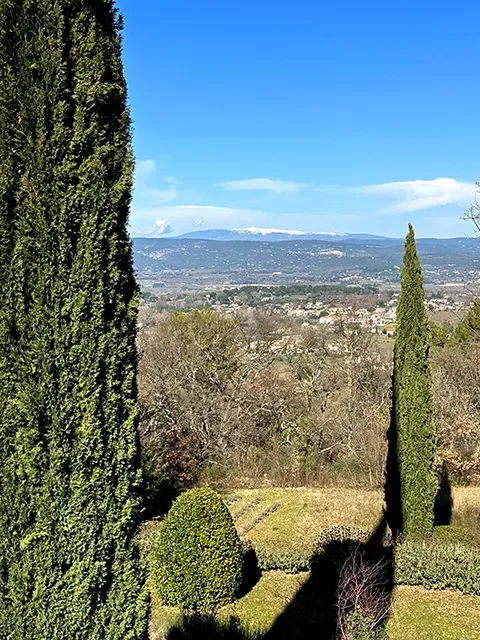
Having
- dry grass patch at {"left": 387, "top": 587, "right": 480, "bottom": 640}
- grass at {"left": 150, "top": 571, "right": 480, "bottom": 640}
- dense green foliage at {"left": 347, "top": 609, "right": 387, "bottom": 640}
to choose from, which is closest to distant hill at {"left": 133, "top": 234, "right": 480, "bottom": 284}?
dry grass patch at {"left": 387, "top": 587, "right": 480, "bottom": 640}

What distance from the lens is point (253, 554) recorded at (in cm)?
962

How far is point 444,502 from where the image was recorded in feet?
44.7

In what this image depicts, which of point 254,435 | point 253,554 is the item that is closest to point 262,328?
point 254,435

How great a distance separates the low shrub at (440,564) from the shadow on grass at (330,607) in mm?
270

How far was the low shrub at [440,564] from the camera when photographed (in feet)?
28.5

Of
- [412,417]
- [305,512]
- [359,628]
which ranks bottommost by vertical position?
[305,512]

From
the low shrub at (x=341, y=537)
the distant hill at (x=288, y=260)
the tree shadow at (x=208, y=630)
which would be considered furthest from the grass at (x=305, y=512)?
the distant hill at (x=288, y=260)

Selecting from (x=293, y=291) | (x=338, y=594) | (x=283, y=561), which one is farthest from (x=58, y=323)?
(x=293, y=291)

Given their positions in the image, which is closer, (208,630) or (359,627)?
(359,627)

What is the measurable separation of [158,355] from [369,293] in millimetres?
26679

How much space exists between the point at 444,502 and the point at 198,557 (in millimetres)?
8499

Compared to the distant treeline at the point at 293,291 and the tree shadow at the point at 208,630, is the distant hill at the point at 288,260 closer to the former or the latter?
the distant treeline at the point at 293,291

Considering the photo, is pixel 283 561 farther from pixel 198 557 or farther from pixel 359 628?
pixel 359 628

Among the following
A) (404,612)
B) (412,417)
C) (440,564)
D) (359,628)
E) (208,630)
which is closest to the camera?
(359,628)
